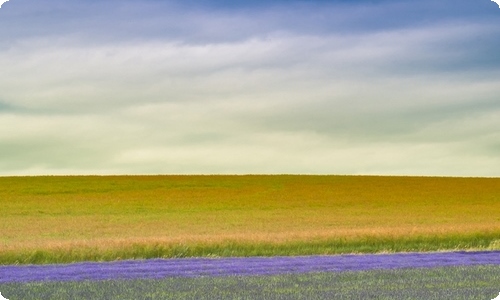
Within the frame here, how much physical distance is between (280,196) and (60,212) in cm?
1505

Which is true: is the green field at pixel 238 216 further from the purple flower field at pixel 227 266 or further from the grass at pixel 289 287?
the grass at pixel 289 287

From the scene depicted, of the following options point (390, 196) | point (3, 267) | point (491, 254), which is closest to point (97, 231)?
point (3, 267)

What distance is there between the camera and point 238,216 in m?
38.8

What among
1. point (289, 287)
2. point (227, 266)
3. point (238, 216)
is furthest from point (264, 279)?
point (238, 216)

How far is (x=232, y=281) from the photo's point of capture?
1636 centimetres

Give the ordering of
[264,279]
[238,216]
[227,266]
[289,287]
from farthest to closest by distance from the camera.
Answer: [238,216] → [227,266] → [264,279] → [289,287]

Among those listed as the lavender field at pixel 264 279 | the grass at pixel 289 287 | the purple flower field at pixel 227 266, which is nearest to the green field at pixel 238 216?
the purple flower field at pixel 227 266

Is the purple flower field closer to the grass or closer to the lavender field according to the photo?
the lavender field

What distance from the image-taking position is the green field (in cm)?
2420

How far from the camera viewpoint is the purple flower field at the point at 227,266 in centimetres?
1756

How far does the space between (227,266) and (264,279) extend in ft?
9.00

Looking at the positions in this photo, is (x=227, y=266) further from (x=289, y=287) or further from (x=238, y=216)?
(x=238, y=216)

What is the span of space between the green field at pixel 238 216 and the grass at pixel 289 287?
6.62 m

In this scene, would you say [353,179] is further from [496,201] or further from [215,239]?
[215,239]
